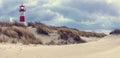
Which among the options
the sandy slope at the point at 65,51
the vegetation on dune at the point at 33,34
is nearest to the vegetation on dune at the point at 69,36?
the vegetation on dune at the point at 33,34

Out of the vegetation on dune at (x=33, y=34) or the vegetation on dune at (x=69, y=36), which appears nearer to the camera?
the vegetation on dune at (x=33, y=34)

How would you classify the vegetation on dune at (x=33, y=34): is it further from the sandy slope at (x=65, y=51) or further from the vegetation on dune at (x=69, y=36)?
the sandy slope at (x=65, y=51)

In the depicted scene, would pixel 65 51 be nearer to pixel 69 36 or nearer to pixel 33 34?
pixel 33 34

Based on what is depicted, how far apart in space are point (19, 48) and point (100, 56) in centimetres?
315

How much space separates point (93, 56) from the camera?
15117 mm

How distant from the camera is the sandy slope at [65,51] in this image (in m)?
14.4

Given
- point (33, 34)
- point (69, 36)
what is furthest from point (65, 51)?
point (69, 36)

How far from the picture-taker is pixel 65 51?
15.7 m

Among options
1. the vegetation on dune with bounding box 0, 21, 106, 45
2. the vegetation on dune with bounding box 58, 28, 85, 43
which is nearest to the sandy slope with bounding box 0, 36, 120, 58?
the vegetation on dune with bounding box 0, 21, 106, 45

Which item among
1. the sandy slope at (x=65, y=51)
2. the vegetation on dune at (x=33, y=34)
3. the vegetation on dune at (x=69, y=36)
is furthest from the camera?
the vegetation on dune at (x=69, y=36)

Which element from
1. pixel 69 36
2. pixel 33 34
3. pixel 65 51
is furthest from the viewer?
pixel 69 36

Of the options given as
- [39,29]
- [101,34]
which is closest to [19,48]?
[39,29]

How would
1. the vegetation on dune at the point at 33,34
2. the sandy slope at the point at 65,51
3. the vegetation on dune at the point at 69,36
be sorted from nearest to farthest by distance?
the sandy slope at the point at 65,51 → the vegetation on dune at the point at 33,34 → the vegetation on dune at the point at 69,36

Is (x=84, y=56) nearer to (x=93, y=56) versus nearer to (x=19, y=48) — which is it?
(x=93, y=56)
